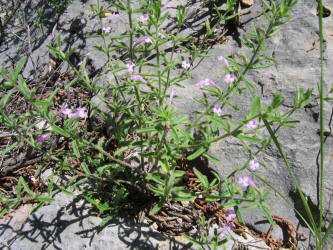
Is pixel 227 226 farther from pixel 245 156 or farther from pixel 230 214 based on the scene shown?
pixel 245 156

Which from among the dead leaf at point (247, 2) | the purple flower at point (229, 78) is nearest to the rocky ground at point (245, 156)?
the dead leaf at point (247, 2)

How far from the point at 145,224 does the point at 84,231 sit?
2.04 feet

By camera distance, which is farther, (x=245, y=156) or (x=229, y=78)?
(x=245, y=156)

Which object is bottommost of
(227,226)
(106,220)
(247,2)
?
(227,226)

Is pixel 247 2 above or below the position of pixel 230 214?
above

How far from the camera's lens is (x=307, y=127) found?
3.44 meters

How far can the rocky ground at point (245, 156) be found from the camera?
2955 mm

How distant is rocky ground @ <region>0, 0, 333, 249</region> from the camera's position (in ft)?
9.70

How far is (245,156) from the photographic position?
3.44 meters

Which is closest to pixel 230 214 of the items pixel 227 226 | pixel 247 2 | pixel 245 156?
pixel 227 226

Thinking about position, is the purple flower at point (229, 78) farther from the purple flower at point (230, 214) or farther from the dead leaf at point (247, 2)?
the dead leaf at point (247, 2)

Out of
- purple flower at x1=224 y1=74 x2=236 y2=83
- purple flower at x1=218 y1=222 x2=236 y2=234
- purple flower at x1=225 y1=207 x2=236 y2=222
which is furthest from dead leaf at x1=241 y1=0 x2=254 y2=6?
purple flower at x1=218 y1=222 x2=236 y2=234

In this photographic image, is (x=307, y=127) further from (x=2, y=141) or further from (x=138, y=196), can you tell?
(x=2, y=141)

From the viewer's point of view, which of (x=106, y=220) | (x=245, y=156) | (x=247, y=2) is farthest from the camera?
(x=247, y=2)
